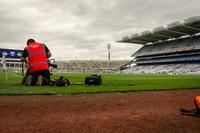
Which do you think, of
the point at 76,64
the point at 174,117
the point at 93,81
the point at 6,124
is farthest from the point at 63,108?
the point at 76,64

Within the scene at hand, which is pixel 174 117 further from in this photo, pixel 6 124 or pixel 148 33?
pixel 148 33

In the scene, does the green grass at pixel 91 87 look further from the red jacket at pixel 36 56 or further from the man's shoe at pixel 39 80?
the red jacket at pixel 36 56

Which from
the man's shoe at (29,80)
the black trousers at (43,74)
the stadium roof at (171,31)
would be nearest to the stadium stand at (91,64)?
the stadium roof at (171,31)

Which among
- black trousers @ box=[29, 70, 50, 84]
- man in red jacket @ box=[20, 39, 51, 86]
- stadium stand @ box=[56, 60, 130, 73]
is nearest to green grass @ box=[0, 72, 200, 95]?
black trousers @ box=[29, 70, 50, 84]

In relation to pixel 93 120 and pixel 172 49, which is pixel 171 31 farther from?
pixel 93 120

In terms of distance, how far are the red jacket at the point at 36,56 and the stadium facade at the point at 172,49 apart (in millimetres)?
49505

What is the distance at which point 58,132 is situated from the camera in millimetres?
3928

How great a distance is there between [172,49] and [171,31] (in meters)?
7.96

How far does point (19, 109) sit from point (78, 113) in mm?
1443

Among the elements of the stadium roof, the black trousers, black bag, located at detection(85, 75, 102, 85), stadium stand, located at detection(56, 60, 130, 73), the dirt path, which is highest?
the stadium roof

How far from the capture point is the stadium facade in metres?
62.4

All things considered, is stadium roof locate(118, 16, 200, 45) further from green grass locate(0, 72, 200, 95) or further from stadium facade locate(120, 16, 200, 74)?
green grass locate(0, 72, 200, 95)

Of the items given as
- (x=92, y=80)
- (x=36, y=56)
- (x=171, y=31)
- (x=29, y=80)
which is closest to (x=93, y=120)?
(x=36, y=56)

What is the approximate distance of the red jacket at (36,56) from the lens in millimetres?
11797
